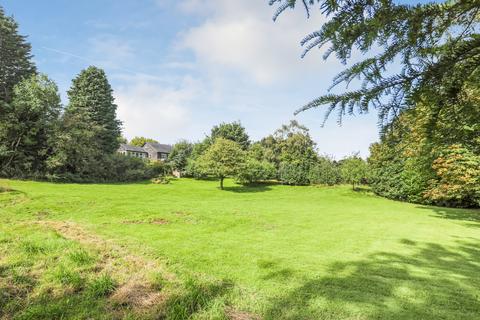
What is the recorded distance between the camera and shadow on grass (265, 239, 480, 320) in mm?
3656

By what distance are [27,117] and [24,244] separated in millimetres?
24281

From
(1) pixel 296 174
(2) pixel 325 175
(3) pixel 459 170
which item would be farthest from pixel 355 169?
(3) pixel 459 170

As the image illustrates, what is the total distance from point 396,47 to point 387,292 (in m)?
3.64

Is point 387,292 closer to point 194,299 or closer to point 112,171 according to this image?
point 194,299

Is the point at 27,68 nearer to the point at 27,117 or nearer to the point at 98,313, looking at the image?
the point at 27,117

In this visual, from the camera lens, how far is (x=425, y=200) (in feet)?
70.6

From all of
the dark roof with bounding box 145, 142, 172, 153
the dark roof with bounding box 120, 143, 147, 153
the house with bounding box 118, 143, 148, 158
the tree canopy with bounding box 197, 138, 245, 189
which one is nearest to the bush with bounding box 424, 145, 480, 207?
the tree canopy with bounding box 197, 138, 245, 189

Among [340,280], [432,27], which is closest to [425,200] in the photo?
[340,280]

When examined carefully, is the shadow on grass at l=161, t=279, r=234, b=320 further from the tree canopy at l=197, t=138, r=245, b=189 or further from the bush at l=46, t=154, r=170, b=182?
the bush at l=46, t=154, r=170, b=182

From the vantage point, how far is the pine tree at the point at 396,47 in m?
2.04

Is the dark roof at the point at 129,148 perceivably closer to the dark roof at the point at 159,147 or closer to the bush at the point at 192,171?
the dark roof at the point at 159,147

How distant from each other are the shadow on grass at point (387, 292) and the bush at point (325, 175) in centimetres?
2658

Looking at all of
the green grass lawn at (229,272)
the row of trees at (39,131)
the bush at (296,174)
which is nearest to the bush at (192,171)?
the row of trees at (39,131)

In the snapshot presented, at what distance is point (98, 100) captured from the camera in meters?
33.9
